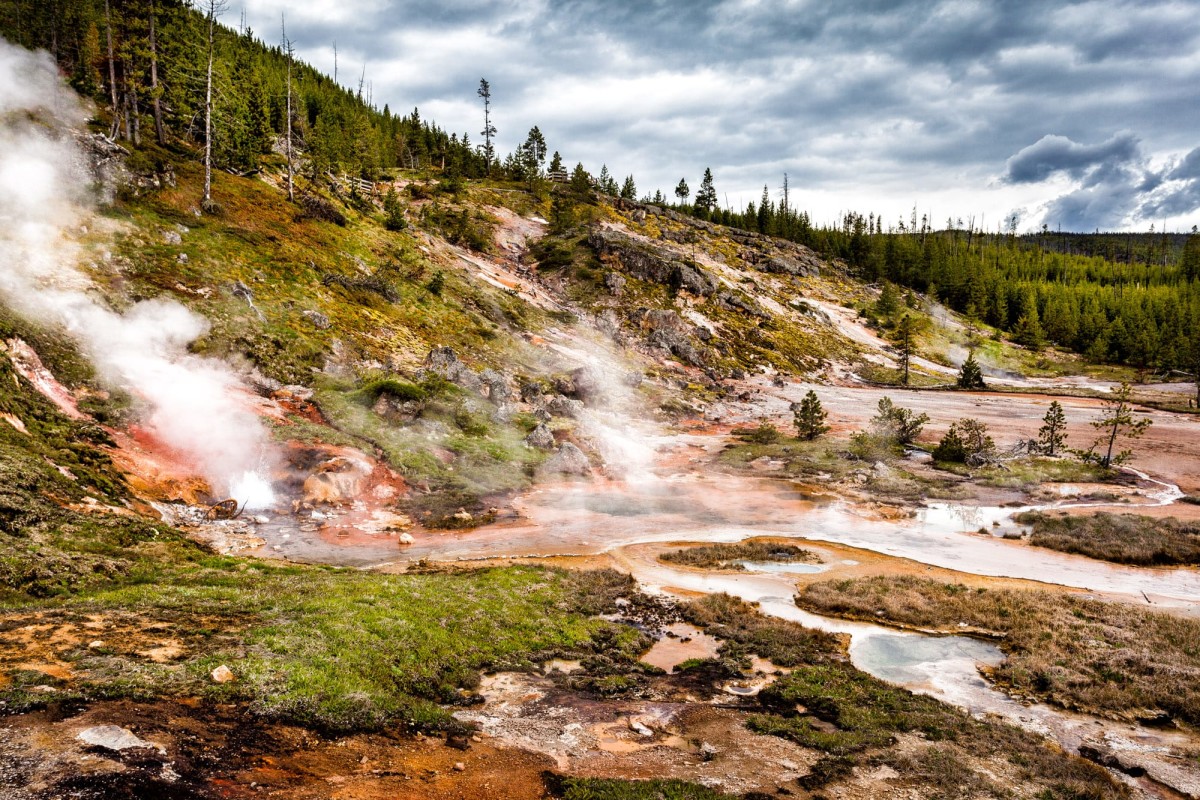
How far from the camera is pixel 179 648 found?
13.3 metres

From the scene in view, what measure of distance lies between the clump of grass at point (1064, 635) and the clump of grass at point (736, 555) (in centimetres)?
393

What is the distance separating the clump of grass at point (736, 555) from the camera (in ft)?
95.7

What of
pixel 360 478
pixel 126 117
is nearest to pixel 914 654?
pixel 360 478

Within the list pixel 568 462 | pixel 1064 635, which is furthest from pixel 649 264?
pixel 1064 635

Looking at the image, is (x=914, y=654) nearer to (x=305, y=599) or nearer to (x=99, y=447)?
(x=305, y=599)

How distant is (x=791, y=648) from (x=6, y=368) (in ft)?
112

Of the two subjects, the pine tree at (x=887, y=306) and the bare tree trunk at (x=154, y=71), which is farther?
the pine tree at (x=887, y=306)

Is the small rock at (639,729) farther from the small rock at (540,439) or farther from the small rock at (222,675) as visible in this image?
the small rock at (540,439)

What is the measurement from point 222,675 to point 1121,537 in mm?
41704

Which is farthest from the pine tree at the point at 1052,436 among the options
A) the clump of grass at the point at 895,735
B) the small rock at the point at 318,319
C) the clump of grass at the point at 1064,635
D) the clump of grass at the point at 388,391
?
the small rock at the point at 318,319

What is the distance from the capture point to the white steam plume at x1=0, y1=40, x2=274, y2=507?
102ft

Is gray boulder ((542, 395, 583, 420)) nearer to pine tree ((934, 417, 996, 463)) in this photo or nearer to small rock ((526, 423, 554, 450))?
small rock ((526, 423, 554, 450))

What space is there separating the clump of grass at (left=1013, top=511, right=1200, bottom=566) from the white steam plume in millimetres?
43960

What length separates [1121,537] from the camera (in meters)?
31.6
